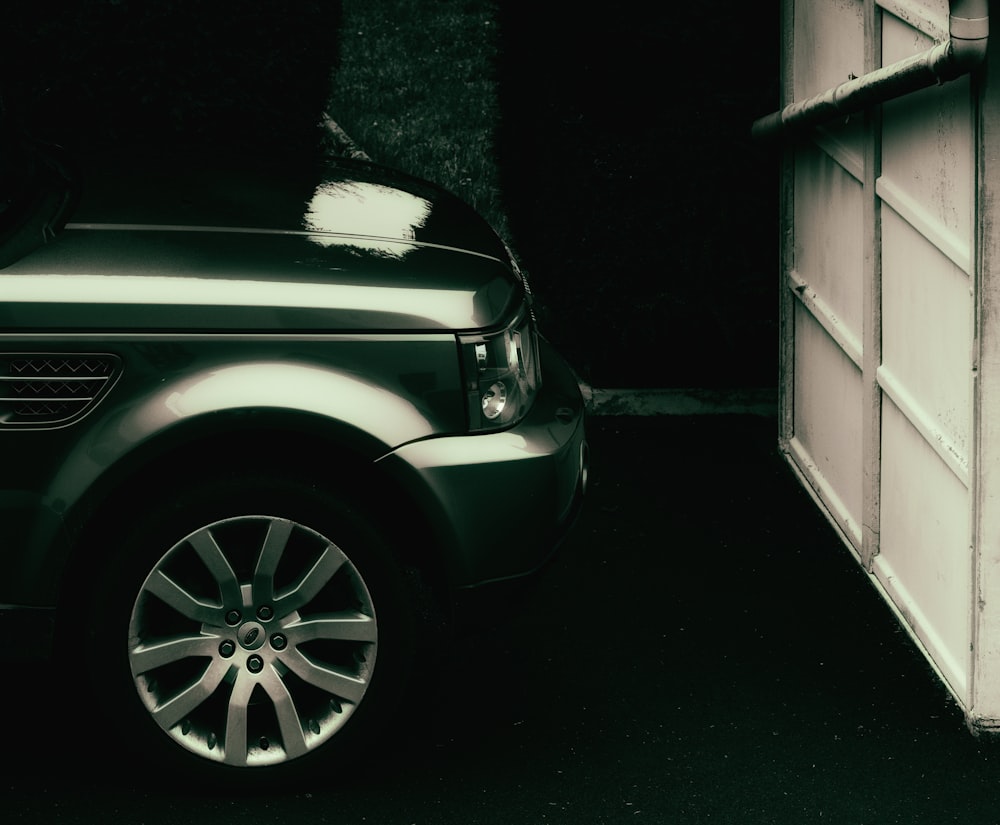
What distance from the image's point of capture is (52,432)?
3.55 m

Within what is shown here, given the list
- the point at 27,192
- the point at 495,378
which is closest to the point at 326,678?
the point at 495,378

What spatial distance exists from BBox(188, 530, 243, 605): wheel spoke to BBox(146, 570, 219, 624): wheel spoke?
0.17ft

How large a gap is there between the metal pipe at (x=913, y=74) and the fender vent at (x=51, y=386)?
210 centimetres

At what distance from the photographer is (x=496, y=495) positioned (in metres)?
3.75

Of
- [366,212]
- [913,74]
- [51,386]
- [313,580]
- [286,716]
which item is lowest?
[286,716]

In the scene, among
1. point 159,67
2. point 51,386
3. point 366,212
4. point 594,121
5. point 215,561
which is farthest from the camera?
point 159,67

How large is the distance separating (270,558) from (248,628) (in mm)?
185

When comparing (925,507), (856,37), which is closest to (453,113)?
(856,37)

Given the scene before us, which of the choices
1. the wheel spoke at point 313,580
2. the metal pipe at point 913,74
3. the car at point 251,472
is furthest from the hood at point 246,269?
the metal pipe at point 913,74

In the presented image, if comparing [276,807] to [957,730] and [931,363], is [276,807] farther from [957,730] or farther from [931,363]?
[931,363]

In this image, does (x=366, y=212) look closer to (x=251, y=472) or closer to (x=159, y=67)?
(x=251, y=472)

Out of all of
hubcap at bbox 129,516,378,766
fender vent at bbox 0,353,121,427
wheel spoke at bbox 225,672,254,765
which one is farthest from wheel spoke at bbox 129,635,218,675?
fender vent at bbox 0,353,121,427

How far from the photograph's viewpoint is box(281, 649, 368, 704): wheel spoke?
378cm

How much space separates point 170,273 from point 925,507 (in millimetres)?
2287
